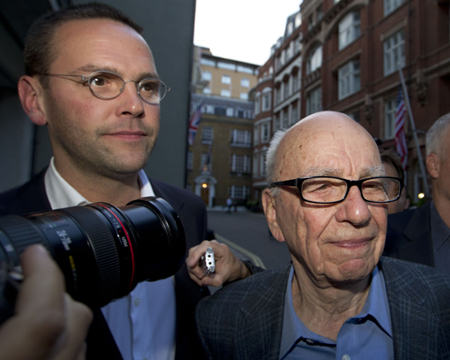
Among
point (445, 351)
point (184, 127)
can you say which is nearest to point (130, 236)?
point (445, 351)

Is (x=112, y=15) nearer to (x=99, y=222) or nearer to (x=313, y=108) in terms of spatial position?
(x=99, y=222)

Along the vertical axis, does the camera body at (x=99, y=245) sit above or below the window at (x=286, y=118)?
below

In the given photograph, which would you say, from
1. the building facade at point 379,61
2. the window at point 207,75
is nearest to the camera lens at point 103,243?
the building facade at point 379,61

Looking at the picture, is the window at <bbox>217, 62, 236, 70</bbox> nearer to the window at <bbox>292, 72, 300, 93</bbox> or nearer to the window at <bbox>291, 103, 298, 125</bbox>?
the window at <bbox>292, 72, 300, 93</bbox>

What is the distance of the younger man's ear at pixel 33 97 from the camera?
1480 millimetres

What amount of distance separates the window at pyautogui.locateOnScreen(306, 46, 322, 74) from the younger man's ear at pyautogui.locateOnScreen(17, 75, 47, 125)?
2260cm

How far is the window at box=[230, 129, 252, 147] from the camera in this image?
39.4 m

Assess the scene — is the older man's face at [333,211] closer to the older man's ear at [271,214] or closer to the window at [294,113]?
the older man's ear at [271,214]

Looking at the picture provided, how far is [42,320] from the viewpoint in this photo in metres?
0.48

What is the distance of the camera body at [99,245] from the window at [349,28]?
20.6 m

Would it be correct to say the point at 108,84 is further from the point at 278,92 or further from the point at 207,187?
the point at 207,187

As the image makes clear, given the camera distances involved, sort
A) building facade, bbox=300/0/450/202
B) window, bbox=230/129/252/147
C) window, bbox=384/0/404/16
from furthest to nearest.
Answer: window, bbox=230/129/252/147 < window, bbox=384/0/404/16 < building facade, bbox=300/0/450/202

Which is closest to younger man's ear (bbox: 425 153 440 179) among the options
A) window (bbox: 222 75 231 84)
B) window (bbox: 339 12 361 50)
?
window (bbox: 339 12 361 50)

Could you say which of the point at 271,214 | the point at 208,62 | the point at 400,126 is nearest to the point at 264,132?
the point at 208,62
